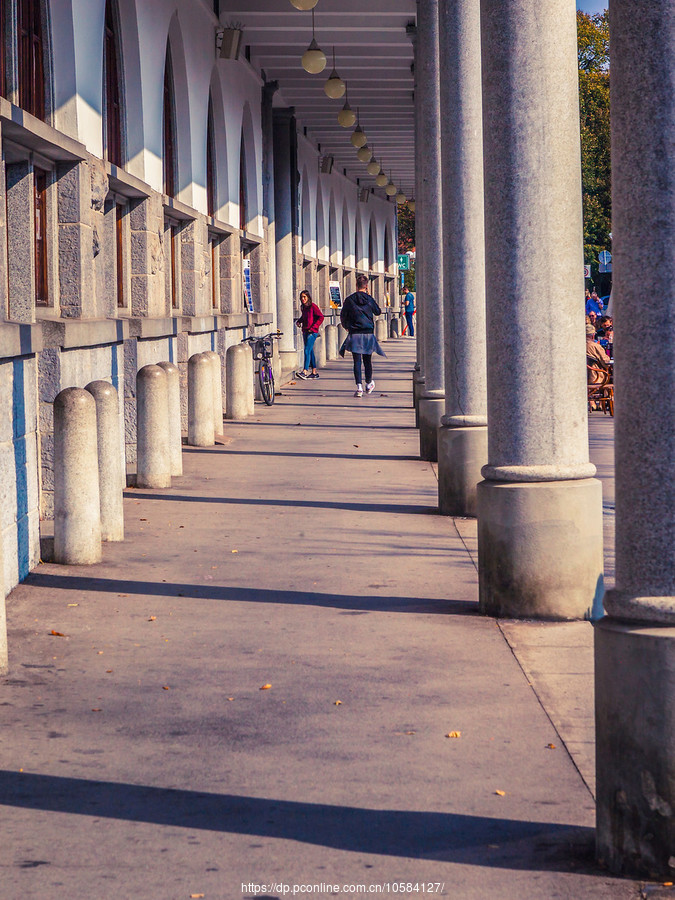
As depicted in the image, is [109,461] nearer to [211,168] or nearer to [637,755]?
[637,755]

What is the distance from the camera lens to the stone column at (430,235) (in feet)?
44.0

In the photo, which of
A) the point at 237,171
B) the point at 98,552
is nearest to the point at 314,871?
the point at 98,552

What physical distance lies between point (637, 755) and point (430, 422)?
9997 millimetres

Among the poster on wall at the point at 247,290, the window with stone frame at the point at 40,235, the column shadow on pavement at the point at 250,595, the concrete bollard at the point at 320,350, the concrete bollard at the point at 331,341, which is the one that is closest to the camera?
the column shadow on pavement at the point at 250,595

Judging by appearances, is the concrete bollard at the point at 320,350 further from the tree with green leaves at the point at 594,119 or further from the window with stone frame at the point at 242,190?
the tree with green leaves at the point at 594,119

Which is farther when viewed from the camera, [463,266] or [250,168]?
[250,168]

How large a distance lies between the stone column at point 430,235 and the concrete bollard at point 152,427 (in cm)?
294

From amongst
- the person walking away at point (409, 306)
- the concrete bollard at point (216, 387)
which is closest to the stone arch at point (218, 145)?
the concrete bollard at point (216, 387)

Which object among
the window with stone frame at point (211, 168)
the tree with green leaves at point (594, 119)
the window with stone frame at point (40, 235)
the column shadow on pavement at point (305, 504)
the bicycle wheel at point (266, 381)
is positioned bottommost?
the column shadow on pavement at point (305, 504)

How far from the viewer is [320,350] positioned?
115 ft

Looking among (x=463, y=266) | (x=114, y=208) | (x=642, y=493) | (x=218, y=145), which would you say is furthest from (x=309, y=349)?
(x=642, y=493)

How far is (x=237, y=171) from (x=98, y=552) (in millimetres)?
14507

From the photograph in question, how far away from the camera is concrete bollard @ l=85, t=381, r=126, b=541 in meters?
8.48

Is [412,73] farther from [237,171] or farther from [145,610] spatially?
[145,610]
